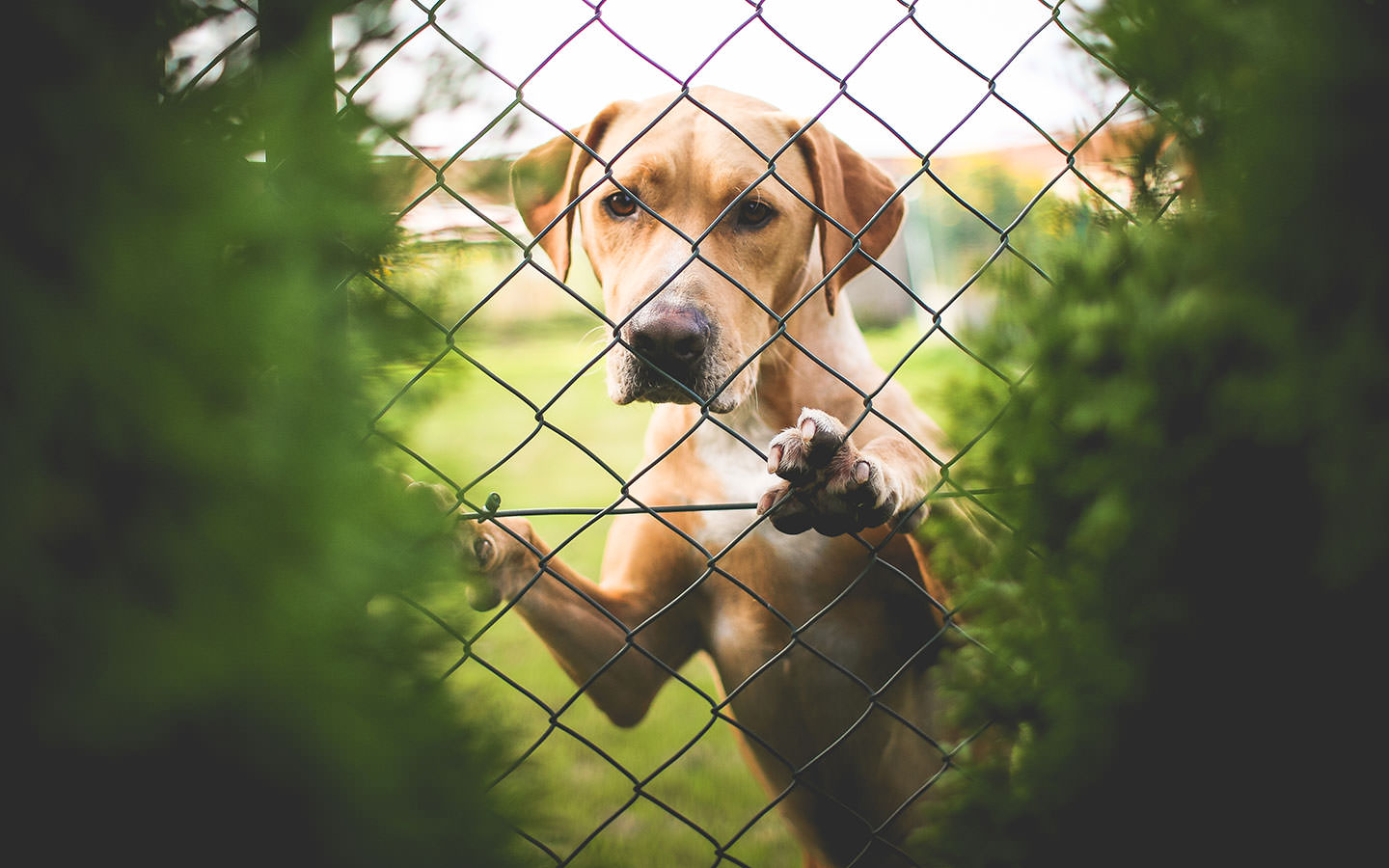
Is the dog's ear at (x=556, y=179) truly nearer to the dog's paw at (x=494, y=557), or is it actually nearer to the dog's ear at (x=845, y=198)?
the dog's ear at (x=845, y=198)

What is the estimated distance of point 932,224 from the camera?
10922 millimetres

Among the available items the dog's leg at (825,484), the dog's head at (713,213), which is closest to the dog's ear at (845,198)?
the dog's head at (713,213)

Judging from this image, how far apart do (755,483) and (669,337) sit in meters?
0.52

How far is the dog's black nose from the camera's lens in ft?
5.73

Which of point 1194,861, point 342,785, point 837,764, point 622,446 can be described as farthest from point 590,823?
point 622,446

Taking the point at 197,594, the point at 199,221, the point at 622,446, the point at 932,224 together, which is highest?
the point at 932,224

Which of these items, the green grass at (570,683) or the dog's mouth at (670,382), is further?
the dog's mouth at (670,382)

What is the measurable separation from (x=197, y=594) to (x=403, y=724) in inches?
8.2

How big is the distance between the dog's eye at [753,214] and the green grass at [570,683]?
458mm

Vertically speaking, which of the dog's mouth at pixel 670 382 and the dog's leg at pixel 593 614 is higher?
the dog's mouth at pixel 670 382

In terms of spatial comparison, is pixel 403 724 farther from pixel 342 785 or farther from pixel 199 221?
pixel 199 221

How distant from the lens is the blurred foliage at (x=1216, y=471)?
75 cm

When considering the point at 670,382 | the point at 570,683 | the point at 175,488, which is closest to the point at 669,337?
the point at 670,382

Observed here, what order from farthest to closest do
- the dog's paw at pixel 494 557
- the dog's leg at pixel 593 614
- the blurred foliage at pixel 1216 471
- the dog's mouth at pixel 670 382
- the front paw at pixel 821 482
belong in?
the dog's mouth at pixel 670 382 → the dog's leg at pixel 593 614 → the dog's paw at pixel 494 557 → the front paw at pixel 821 482 → the blurred foliage at pixel 1216 471
